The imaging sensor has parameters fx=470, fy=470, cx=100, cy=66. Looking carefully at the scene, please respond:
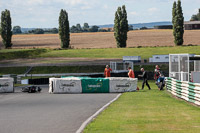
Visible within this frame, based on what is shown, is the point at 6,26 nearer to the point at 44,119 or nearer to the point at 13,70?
the point at 13,70

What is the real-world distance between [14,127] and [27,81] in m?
30.0

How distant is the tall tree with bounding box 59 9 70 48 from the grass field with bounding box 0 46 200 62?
3522 mm

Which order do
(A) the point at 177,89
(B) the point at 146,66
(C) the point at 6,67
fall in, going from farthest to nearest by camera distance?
1. (C) the point at 6,67
2. (B) the point at 146,66
3. (A) the point at 177,89

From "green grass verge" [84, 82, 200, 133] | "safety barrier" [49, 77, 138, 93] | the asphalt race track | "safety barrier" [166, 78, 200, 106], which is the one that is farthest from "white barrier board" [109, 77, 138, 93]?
"green grass verge" [84, 82, 200, 133]

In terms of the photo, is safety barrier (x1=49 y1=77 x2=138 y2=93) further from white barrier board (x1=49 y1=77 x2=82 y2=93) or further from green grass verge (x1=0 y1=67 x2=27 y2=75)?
green grass verge (x1=0 y1=67 x2=27 y2=75)

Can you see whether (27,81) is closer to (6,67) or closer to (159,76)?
(159,76)

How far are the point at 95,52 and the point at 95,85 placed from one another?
2247 inches

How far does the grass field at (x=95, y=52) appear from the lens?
7988 cm

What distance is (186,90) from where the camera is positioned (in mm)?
22000

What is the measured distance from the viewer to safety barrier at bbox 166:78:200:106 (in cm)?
1969

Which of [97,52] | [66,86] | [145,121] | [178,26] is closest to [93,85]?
[66,86]

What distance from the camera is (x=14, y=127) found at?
43.9 feet

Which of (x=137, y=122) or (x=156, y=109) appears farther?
(x=156, y=109)

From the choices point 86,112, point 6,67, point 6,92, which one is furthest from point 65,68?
point 86,112
